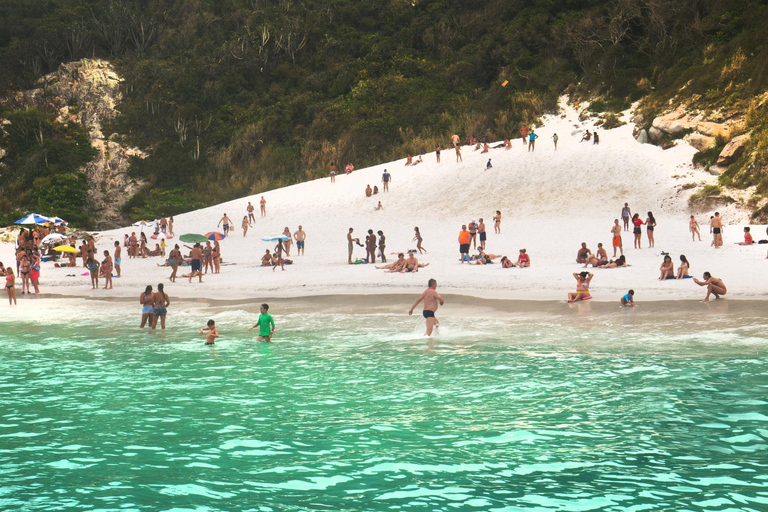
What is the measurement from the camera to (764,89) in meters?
40.0

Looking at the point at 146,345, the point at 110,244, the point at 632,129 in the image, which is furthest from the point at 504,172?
the point at 146,345

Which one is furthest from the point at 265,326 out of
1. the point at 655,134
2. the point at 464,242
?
the point at 655,134

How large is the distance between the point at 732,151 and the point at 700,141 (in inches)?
102

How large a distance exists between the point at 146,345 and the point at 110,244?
24630 millimetres

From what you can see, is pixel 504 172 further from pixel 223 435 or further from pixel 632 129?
pixel 223 435

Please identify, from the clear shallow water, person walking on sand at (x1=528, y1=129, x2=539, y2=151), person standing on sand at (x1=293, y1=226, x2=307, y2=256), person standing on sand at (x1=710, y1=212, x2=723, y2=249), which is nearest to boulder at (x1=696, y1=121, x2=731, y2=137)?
person walking on sand at (x1=528, y1=129, x2=539, y2=151)

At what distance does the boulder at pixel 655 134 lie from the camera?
4218 cm

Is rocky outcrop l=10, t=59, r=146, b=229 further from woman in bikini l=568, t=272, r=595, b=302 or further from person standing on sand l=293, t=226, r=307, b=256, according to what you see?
woman in bikini l=568, t=272, r=595, b=302

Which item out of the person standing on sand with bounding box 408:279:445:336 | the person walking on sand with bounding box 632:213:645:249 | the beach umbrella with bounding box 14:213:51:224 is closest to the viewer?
the person standing on sand with bounding box 408:279:445:336

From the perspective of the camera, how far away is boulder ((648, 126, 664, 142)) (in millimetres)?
42181

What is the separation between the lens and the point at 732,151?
3788cm

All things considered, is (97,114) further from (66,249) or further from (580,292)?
(580,292)

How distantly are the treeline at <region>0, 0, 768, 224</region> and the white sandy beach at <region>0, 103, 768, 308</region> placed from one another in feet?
21.9

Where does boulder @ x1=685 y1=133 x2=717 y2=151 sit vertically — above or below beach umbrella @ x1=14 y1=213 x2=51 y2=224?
above
